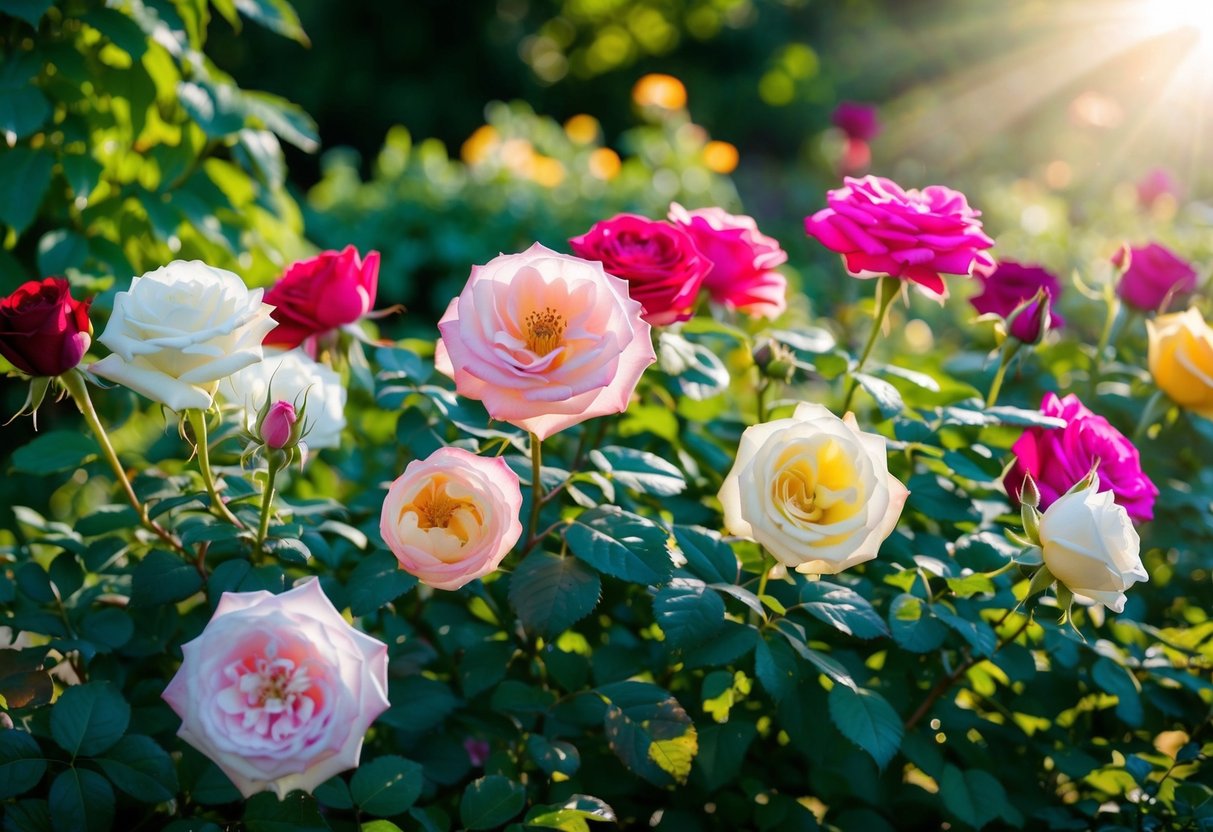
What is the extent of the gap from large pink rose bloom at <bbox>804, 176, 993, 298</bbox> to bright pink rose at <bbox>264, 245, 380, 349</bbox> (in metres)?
0.50

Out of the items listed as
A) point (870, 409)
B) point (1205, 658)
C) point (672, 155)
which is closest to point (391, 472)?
point (870, 409)

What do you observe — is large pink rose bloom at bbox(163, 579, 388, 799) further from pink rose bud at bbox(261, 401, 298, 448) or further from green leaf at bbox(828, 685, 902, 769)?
green leaf at bbox(828, 685, 902, 769)

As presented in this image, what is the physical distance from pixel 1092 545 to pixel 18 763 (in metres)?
0.97

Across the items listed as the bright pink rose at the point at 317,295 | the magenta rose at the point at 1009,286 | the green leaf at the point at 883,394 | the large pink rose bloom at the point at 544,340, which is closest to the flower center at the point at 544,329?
the large pink rose bloom at the point at 544,340

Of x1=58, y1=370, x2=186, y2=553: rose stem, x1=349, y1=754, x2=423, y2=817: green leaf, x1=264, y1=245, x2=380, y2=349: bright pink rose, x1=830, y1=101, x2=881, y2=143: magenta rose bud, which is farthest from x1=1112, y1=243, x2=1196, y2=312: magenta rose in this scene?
x1=830, y1=101, x2=881, y2=143: magenta rose bud

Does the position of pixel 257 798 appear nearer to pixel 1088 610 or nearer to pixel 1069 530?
pixel 1069 530

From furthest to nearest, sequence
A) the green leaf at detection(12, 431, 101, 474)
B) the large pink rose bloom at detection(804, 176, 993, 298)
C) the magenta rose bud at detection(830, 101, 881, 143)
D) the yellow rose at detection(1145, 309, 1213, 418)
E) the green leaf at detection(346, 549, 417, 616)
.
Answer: the magenta rose bud at detection(830, 101, 881, 143) < the yellow rose at detection(1145, 309, 1213, 418) < the green leaf at detection(12, 431, 101, 474) < the large pink rose bloom at detection(804, 176, 993, 298) < the green leaf at detection(346, 549, 417, 616)

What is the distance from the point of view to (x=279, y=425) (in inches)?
35.5

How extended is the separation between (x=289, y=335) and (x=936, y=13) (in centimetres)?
789

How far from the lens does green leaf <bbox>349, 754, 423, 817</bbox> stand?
3.06ft

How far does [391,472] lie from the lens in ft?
4.83

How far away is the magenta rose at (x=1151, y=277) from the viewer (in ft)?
5.31

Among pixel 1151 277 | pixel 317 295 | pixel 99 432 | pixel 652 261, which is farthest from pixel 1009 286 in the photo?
pixel 99 432

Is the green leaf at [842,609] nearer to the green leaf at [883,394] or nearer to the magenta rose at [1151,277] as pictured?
the green leaf at [883,394]
